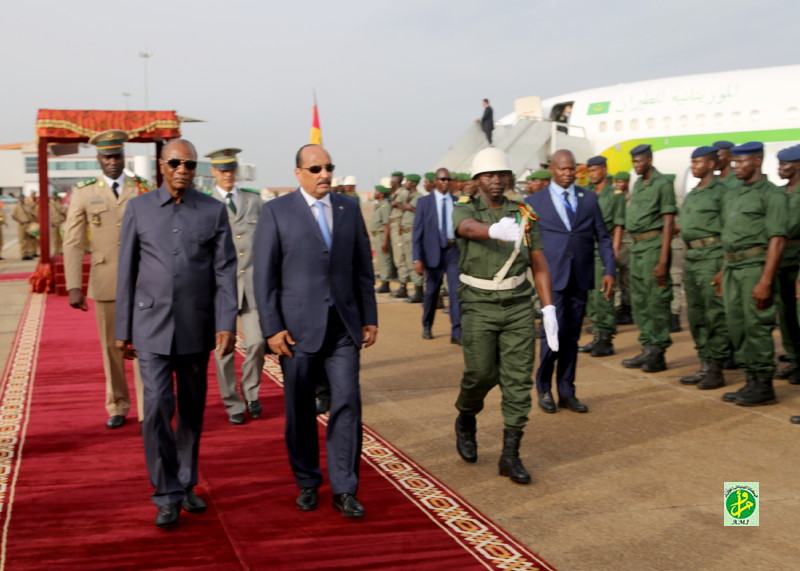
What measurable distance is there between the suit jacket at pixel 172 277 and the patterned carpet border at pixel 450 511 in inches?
54.5

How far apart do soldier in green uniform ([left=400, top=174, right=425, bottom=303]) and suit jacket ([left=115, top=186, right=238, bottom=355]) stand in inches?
366

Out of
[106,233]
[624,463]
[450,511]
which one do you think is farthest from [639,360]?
[106,233]

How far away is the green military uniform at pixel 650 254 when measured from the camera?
26.4 ft

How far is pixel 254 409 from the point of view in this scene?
21.7 feet

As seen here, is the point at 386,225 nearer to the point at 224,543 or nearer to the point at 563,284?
the point at 563,284

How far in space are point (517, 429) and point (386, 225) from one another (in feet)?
34.0

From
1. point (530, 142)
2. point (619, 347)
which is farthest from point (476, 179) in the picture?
point (530, 142)

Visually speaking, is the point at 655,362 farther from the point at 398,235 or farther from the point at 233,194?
the point at 398,235

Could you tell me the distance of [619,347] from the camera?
9.64m

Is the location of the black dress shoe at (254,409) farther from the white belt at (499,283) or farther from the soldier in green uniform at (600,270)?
the soldier in green uniform at (600,270)

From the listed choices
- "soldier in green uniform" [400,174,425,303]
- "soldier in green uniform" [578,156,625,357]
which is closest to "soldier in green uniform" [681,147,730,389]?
"soldier in green uniform" [578,156,625,357]

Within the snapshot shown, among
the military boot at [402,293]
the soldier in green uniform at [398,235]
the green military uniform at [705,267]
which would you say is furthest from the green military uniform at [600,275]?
the military boot at [402,293]

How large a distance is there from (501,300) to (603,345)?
4.47 metres

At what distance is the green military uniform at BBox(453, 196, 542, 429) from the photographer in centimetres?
505
